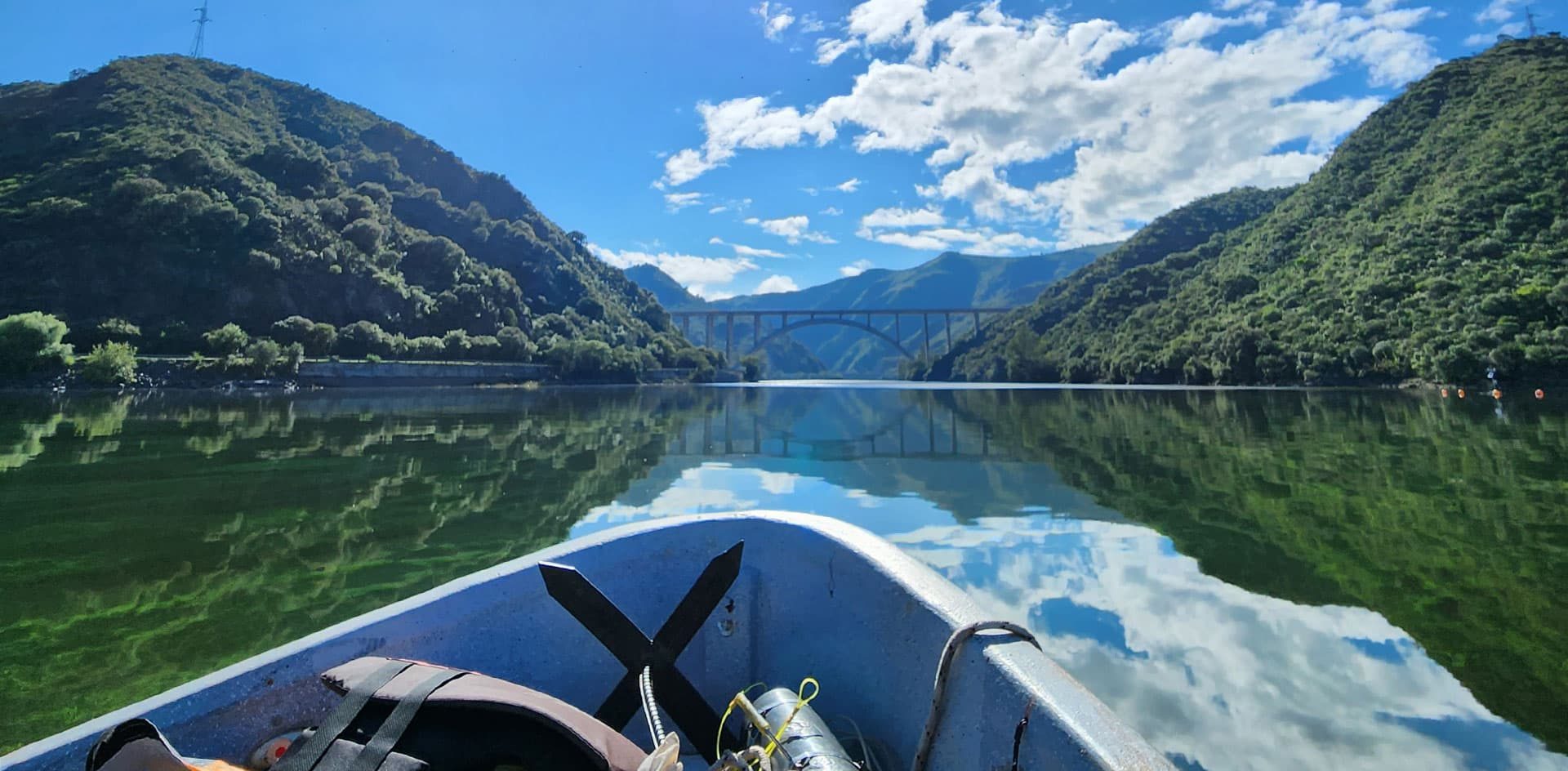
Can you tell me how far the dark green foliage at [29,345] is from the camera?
3603 centimetres

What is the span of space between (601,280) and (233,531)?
409 feet

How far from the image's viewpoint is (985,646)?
173 cm

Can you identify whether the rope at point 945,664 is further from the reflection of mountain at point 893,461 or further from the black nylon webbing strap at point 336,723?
the reflection of mountain at point 893,461

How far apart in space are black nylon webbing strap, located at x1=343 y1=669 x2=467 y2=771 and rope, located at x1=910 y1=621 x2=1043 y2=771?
3.96 ft

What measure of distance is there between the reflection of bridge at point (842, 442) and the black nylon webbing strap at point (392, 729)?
13.1 meters

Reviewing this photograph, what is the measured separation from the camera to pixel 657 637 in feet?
8.33

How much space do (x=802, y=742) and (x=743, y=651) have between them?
84 cm

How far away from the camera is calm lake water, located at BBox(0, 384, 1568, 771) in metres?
3.53

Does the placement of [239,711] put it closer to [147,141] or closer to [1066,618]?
[1066,618]

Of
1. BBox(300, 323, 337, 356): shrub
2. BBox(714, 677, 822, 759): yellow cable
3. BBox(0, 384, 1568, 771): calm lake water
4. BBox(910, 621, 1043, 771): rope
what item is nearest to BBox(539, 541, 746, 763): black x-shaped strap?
BBox(714, 677, 822, 759): yellow cable

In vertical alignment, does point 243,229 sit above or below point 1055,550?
above

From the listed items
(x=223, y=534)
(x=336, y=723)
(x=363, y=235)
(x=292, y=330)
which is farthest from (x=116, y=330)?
(x=336, y=723)

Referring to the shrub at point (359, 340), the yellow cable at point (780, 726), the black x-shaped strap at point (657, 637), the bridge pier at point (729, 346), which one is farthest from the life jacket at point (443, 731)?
the bridge pier at point (729, 346)

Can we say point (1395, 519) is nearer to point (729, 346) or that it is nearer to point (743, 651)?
point (743, 651)
